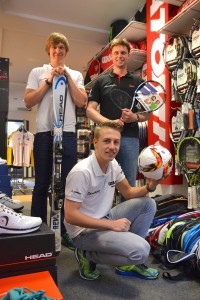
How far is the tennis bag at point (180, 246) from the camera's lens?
1844mm

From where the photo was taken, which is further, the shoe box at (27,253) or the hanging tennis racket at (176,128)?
the hanging tennis racket at (176,128)

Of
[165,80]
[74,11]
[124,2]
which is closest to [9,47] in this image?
[74,11]

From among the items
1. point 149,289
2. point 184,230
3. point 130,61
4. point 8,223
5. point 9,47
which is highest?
point 9,47

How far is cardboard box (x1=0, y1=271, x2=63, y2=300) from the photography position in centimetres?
110

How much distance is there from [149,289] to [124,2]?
163 inches

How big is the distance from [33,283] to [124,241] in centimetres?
60

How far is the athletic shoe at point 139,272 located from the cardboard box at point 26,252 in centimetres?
68

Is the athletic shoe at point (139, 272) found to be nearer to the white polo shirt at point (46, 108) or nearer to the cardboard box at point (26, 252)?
the cardboard box at point (26, 252)

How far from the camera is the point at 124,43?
251cm

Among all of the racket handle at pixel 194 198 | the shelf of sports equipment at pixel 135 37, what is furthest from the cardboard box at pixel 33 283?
the shelf of sports equipment at pixel 135 37

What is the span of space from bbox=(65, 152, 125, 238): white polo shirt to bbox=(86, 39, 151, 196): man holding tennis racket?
1.54 ft

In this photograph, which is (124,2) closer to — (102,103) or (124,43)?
(124,43)

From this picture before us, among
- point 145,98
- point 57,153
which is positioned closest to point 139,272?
point 57,153

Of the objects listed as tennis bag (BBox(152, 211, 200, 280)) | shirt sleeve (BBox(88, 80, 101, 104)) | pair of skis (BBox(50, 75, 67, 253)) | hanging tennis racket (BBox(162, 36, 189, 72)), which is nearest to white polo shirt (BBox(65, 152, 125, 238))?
pair of skis (BBox(50, 75, 67, 253))
